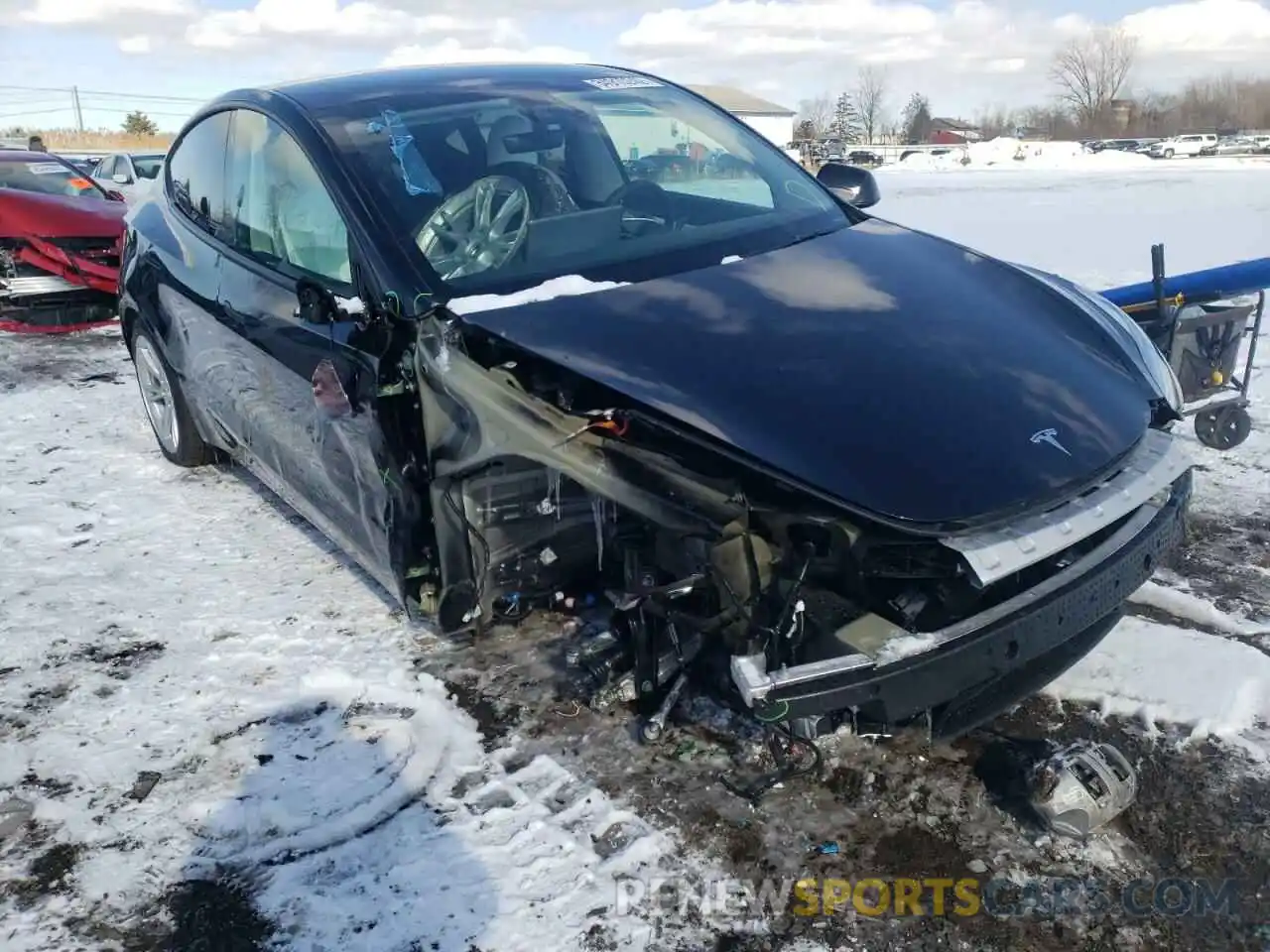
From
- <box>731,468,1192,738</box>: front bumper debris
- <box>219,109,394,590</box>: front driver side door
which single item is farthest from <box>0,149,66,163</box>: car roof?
<box>731,468,1192,738</box>: front bumper debris

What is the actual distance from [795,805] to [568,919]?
27.1 inches

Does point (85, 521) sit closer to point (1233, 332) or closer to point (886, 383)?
point (886, 383)

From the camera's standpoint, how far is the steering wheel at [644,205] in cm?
350

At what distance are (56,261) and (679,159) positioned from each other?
701cm

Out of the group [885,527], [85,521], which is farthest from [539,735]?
[85,521]

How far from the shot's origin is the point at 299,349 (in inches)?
135

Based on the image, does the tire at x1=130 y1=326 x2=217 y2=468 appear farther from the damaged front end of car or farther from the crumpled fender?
the crumpled fender

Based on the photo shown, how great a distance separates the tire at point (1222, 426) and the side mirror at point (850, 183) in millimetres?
1879

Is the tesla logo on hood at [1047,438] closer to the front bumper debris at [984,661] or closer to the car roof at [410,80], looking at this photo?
the front bumper debris at [984,661]

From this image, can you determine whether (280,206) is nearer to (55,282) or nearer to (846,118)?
(55,282)

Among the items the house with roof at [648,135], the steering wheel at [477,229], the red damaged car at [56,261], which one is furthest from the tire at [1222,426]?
the red damaged car at [56,261]

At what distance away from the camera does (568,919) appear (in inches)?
92.8

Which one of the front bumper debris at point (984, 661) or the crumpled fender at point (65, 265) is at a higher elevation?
the crumpled fender at point (65, 265)

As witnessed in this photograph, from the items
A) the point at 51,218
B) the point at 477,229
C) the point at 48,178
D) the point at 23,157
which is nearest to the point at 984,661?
the point at 477,229
